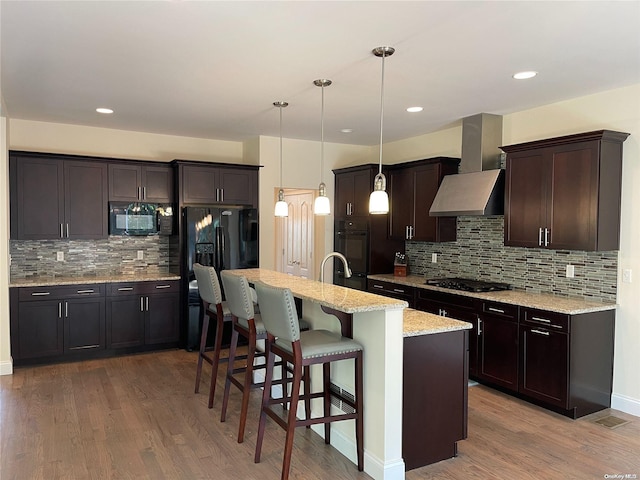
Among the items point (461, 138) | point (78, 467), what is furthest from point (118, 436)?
point (461, 138)

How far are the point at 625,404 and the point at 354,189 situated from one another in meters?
3.68

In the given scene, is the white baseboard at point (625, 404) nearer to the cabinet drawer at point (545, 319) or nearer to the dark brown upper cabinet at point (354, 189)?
the cabinet drawer at point (545, 319)

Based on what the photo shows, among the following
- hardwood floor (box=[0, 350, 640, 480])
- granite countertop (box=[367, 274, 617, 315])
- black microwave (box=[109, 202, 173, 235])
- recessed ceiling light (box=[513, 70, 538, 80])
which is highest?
recessed ceiling light (box=[513, 70, 538, 80])

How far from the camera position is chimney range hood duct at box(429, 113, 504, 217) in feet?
14.9

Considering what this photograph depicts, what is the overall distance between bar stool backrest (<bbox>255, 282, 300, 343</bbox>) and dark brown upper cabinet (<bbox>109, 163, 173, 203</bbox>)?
11.0 ft

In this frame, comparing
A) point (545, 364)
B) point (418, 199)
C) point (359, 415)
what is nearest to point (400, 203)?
point (418, 199)

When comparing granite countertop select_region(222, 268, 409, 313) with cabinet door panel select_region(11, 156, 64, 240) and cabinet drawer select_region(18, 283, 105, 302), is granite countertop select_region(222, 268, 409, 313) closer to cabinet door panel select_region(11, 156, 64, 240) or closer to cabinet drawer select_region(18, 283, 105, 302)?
cabinet drawer select_region(18, 283, 105, 302)

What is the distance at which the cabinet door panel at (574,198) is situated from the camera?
373 centimetres

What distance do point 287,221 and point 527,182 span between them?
442 cm

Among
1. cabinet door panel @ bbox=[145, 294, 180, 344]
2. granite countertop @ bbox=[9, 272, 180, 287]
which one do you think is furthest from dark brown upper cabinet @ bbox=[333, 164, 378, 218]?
cabinet door panel @ bbox=[145, 294, 180, 344]

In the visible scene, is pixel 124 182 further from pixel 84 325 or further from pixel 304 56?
pixel 304 56

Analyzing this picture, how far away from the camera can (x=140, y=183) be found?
555 cm

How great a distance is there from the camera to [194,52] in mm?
3068

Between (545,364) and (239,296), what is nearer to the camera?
(239,296)
